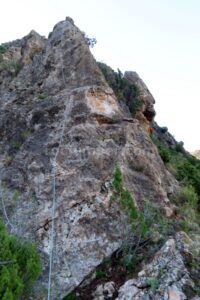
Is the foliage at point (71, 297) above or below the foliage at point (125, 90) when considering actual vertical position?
below

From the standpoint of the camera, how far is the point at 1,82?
1717cm

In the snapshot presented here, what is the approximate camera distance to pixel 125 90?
60.6 feet

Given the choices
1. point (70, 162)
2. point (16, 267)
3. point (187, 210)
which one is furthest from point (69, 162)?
point (16, 267)

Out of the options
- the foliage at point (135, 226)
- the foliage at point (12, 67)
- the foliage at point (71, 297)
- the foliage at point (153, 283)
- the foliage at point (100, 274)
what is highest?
the foliage at point (12, 67)

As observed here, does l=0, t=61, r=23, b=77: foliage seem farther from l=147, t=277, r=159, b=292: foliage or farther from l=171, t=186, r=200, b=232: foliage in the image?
l=147, t=277, r=159, b=292: foliage

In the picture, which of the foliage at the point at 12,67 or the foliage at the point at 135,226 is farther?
the foliage at the point at 12,67

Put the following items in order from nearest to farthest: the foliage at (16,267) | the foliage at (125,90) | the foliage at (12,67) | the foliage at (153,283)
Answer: the foliage at (16,267) → the foliage at (153,283) → the foliage at (125,90) → the foliage at (12,67)

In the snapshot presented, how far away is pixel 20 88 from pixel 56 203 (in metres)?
6.88

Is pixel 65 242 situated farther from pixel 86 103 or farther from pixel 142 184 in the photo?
pixel 86 103

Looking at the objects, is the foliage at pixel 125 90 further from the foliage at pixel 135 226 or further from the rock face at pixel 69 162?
the foliage at pixel 135 226

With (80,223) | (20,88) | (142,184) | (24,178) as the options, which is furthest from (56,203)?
(20,88)

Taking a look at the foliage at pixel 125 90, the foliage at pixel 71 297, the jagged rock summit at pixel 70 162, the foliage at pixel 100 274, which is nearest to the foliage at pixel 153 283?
the foliage at pixel 100 274

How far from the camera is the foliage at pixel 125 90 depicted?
57.2ft

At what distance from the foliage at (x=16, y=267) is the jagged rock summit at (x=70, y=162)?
2.34ft
